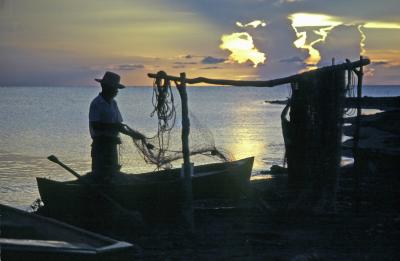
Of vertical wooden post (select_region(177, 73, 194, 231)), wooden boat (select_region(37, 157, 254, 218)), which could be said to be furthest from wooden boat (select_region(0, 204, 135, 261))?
vertical wooden post (select_region(177, 73, 194, 231))

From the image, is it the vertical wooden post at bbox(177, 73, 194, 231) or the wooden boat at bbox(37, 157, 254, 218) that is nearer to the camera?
the vertical wooden post at bbox(177, 73, 194, 231)

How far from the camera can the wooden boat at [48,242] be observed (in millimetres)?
5539

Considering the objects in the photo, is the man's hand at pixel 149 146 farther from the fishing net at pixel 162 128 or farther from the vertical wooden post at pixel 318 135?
the vertical wooden post at pixel 318 135

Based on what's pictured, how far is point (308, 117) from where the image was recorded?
9789mm

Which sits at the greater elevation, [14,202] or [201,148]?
[201,148]

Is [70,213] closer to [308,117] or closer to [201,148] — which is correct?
[201,148]

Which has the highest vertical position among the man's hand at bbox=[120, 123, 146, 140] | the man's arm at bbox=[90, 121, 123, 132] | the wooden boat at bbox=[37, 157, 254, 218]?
the man's arm at bbox=[90, 121, 123, 132]

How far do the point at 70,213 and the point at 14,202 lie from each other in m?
5.59

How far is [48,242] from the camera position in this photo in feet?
18.8

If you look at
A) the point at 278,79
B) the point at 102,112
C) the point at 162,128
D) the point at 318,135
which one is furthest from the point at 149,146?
the point at 318,135

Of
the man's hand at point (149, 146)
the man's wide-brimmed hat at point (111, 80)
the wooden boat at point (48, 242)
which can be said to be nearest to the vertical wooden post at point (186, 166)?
the man's hand at point (149, 146)

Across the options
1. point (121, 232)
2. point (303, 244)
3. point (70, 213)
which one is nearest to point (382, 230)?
point (303, 244)

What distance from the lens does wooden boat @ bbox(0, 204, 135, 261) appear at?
18.2ft

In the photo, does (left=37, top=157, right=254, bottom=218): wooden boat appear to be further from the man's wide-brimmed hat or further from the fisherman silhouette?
the man's wide-brimmed hat
